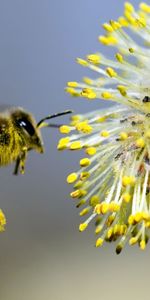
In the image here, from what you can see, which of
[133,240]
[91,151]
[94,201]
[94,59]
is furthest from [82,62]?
[133,240]

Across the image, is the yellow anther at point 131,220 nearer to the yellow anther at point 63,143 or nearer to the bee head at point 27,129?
the yellow anther at point 63,143

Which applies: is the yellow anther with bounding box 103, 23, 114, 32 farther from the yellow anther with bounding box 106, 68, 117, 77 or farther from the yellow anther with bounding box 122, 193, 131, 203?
the yellow anther with bounding box 122, 193, 131, 203

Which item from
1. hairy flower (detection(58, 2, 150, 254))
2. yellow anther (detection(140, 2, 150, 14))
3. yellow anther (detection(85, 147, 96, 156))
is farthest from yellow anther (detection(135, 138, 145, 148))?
yellow anther (detection(140, 2, 150, 14))

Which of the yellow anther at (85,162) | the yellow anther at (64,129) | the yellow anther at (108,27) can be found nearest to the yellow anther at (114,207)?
the yellow anther at (85,162)

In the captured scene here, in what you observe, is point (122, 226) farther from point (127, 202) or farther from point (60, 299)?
point (60, 299)

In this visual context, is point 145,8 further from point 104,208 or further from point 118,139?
point 104,208

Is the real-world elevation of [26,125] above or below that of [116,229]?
above

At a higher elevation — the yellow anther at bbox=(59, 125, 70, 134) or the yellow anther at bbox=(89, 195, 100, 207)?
the yellow anther at bbox=(59, 125, 70, 134)
